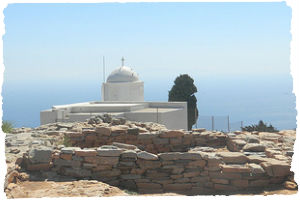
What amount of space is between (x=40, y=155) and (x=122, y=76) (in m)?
29.6

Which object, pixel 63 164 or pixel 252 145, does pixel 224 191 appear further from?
pixel 63 164

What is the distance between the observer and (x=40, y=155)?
7.97 meters

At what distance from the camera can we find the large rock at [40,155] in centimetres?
790

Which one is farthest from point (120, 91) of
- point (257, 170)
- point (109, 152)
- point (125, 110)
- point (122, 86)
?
point (257, 170)

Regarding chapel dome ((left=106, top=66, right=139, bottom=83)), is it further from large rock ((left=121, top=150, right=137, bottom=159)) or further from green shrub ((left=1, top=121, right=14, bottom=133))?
large rock ((left=121, top=150, right=137, bottom=159))

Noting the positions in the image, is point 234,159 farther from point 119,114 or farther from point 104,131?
point 119,114

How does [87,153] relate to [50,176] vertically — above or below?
above

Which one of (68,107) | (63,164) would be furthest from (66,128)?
(68,107)

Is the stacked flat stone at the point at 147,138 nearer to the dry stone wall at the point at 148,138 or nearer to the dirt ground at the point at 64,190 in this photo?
the dry stone wall at the point at 148,138

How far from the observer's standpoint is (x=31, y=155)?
7902mm

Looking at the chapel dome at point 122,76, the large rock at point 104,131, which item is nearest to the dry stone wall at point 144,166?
the large rock at point 104,131

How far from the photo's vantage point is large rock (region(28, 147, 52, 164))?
7.90 m

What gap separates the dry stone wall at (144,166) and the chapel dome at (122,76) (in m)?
29.3

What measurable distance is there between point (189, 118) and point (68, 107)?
12024 mm
